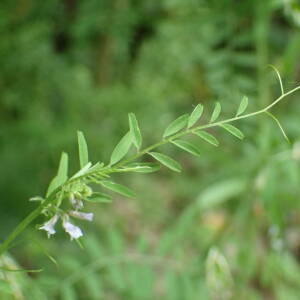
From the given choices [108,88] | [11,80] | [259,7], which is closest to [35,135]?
[11,80]

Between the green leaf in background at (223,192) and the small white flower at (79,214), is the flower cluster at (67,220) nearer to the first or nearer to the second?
the small white flower at (79,214)

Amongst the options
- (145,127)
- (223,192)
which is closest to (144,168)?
(223,192)

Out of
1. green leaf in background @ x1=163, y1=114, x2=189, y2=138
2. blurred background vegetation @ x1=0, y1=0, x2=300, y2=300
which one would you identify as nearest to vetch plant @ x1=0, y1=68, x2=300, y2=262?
green leaf in background @ x1=163, y1=114, x2=189, y2=138

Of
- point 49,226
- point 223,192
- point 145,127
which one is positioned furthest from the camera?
point 145,127

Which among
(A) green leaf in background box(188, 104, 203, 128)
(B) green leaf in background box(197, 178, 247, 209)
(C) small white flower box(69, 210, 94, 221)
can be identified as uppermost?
(A) green leaf in background box(188, 104, 203, 128)

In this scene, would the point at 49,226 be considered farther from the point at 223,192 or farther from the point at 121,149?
the point at 223,192

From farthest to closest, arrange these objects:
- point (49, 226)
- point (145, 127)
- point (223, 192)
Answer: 1. point (145, 127)
2. point (223, 192)
3. point (49, 226)

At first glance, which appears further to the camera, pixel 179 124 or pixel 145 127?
pixel 145 127

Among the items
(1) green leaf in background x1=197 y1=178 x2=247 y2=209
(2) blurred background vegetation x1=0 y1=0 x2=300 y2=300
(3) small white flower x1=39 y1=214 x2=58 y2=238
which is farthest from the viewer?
(1) green leaf in background x1=197 y1=178 x2=247 y2=209

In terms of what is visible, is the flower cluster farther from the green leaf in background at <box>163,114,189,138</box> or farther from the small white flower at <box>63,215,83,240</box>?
the green leaf in background at <box>163,114,189,138</box>
